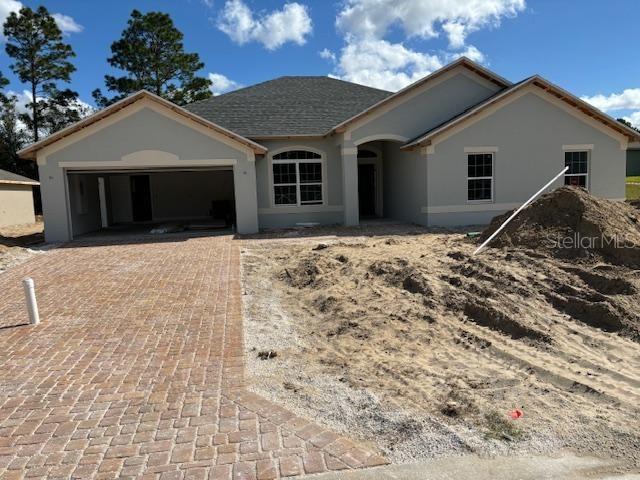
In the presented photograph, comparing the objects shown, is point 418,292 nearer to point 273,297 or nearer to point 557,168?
point 273,297

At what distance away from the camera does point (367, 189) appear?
22.5 metres

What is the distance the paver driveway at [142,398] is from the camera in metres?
3.63

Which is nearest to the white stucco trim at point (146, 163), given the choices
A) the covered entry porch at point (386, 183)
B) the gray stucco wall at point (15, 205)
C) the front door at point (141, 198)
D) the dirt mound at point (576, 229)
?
the covered entry porch at point (386, 183)

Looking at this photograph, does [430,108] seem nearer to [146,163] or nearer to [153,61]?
[146,163]

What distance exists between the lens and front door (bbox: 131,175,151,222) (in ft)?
81.4

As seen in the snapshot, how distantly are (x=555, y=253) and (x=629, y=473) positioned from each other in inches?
250

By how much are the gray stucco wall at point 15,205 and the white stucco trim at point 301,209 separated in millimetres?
14923

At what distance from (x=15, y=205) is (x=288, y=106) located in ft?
54.4

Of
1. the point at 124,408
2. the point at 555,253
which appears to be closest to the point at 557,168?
the point at 555,253

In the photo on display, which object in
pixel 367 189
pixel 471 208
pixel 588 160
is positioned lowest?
pixel 471 208

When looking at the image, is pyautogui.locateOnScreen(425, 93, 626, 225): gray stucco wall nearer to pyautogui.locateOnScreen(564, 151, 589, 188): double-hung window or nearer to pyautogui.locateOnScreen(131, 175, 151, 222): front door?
pyautogui.locateOnScreen(564, 151, 589, 188): double-hung window

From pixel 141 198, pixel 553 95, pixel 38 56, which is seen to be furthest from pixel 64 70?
pixel 553 95

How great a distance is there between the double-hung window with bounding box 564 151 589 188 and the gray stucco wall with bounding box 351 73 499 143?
4.05 meters

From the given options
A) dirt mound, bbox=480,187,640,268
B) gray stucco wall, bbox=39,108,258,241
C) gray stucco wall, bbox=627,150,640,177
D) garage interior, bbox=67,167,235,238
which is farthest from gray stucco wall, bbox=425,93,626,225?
gray stucco wall, bbox=627,150,640,177
